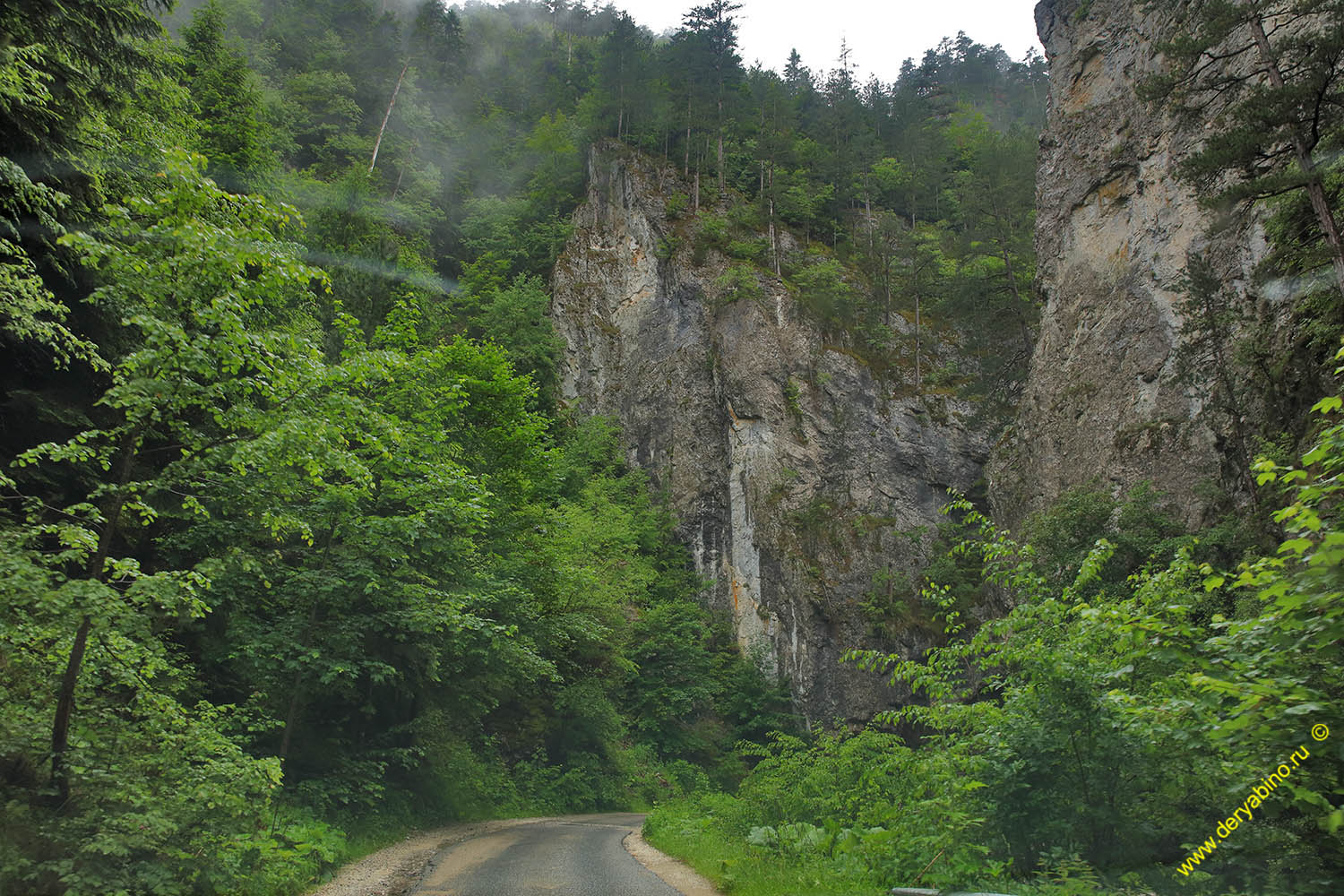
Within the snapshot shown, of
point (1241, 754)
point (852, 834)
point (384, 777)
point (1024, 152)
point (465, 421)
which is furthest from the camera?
point (1024, 152)

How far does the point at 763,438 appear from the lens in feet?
109

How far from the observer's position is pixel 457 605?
10.7 m

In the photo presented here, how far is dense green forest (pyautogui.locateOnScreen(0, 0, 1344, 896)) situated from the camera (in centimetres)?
462

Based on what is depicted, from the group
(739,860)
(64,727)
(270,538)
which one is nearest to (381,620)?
(270,538)

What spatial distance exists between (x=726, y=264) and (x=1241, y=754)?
36.2 meters

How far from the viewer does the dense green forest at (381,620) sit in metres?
4.62

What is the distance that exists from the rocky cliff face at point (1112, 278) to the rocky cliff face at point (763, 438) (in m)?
6.67

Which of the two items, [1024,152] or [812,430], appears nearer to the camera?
[812,430]

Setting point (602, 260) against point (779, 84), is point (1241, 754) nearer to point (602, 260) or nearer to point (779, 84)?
point (602, 260)

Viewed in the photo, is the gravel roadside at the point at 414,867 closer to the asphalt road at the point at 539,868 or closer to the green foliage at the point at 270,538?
the asphalt road at the point at 539,868

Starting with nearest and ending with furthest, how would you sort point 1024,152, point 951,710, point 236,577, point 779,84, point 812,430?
1. point 951,710
2. point 236,577
3. point 812,430
4. point 1024,152
5. point 779,84

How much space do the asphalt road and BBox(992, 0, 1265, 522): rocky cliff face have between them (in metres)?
16.1

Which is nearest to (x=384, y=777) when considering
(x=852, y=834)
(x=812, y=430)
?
(x=852, y=834)

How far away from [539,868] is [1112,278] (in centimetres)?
2453
